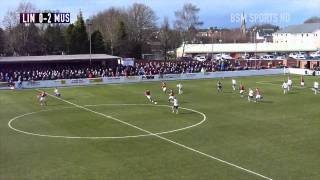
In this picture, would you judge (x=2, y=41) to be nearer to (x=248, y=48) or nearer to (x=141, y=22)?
(x=141, y=22)

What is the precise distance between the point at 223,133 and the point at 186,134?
8.04 feet

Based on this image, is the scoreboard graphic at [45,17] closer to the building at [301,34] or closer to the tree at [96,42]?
the tree at [96,42]

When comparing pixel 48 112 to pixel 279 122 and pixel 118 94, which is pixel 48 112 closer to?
pixel 118 94

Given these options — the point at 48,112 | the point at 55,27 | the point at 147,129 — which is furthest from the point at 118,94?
the point at 55,27

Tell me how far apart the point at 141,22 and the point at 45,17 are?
6470 cm

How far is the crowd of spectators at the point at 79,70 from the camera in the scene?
65.8 meters

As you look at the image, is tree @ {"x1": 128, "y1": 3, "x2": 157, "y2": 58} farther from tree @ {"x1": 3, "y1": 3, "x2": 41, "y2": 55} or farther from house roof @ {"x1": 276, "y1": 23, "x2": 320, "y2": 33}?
house roof @ {"x1": 276, "y1": 23, "x2": 320, "y2": 33}

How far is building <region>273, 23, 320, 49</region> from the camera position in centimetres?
16025

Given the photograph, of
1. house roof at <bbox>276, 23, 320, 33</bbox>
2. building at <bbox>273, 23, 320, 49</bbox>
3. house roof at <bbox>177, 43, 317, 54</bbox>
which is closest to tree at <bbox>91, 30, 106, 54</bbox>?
house roof at <bbox>177, 43, 317, 54</bbox>

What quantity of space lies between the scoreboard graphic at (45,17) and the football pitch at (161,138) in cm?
1576

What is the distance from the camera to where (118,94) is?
54.1 m

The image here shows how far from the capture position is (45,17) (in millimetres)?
63406

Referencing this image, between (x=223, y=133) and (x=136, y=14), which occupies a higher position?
(x=136, y=14)

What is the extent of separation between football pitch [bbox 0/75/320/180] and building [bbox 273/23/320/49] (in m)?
116
